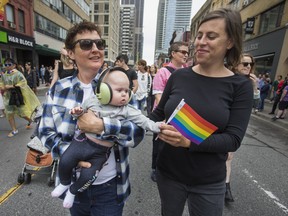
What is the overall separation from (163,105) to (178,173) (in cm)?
58

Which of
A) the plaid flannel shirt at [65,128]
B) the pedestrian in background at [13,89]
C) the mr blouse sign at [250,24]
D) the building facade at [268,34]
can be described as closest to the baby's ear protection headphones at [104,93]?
the plaid flannel shirt at [65,128]

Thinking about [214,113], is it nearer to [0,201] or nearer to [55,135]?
[55,135]

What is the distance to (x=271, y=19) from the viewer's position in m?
15.2

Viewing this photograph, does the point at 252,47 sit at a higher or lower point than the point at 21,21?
lower

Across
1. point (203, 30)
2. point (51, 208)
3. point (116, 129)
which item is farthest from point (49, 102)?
point (51, 208)

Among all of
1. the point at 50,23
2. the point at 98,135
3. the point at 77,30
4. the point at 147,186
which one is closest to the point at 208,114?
the point at 98,135

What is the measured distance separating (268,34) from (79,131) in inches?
730

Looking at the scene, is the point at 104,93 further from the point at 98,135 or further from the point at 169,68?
the point at 169,68

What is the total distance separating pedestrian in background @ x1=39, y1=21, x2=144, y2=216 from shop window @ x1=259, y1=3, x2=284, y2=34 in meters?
17.5

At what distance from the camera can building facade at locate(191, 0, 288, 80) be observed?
43.5ft

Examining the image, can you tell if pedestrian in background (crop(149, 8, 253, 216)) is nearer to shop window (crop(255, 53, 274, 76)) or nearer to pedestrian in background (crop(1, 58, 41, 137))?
pedestrian in background (crop(1, 58, 41, 137))

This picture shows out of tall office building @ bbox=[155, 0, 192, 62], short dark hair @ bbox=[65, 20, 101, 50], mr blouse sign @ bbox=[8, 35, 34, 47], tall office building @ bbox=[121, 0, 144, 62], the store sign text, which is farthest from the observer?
tall office building @ bbox=[121, 0, 144, 62]

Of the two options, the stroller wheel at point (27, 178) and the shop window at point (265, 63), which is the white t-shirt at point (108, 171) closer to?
the stroller wheel at point (27, 178)

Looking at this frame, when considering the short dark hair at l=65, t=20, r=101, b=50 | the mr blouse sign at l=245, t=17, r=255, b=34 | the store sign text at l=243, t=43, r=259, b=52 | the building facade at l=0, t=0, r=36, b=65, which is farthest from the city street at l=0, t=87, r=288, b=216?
the mr blouse sign at l=245, t=17, r=255, b=34
